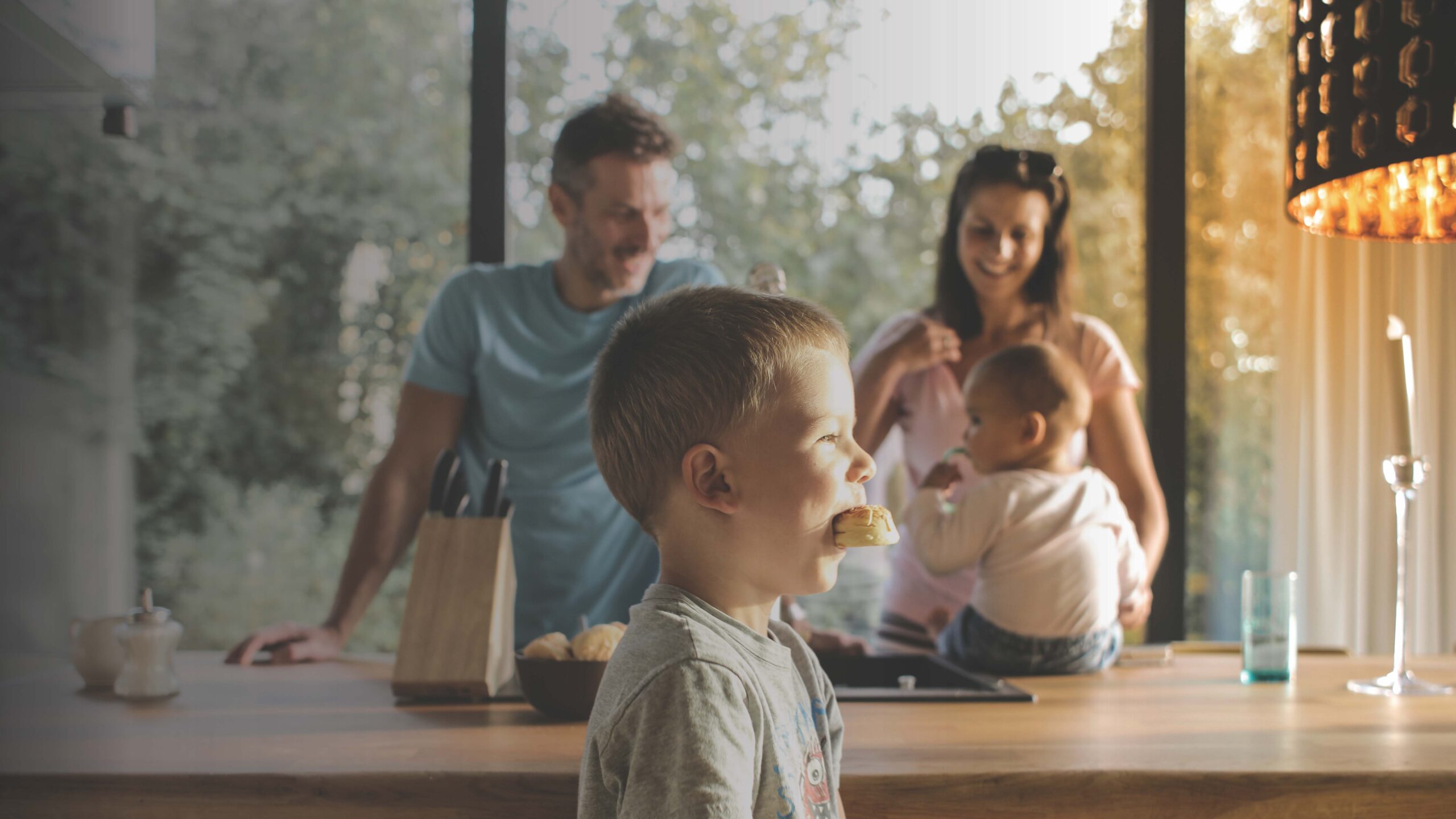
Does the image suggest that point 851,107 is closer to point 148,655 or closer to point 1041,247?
point 1041,247

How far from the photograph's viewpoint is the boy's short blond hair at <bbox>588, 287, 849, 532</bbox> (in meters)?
0.77

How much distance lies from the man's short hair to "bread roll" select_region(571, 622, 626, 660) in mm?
900

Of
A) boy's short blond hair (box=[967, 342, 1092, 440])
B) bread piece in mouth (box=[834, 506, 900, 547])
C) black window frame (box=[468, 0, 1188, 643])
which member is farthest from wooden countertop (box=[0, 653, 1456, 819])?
black window frame (box=[468, 0, 1188, 643])

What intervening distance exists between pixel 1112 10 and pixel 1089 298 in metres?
0.71

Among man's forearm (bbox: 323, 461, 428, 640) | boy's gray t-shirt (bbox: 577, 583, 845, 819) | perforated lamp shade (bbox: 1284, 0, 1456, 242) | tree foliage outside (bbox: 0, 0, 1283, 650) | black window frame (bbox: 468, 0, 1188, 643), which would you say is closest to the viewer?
boy's gray t-shirt (bbox: 577, 583, 845, 819)

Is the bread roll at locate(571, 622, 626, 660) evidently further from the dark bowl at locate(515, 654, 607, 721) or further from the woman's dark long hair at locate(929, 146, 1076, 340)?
the woman's dark long hair at locate(929, 146, 1076, 340)

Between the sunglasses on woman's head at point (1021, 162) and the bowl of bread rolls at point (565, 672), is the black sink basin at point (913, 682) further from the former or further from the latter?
the sunglasses on woman's head at point (1021, 162)

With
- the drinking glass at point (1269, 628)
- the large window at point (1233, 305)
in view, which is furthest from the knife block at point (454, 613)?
the large window at point (1233, 305)

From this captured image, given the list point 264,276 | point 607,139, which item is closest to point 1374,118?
point 607,139

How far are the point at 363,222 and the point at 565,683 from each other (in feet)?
6.37

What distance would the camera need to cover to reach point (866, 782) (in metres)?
0.93

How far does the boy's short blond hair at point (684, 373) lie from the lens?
767 mm

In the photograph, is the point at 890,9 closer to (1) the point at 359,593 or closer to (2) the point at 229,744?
(1) the point at 359,593

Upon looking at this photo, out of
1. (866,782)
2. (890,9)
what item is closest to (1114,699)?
(866,782)
